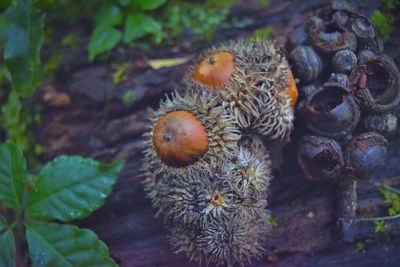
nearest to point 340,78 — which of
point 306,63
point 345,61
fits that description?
point 345,61

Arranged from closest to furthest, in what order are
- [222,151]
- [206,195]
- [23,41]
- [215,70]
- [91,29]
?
1. [206,195]
2. [222,151]
3. [215,70]
4. [23,41]
5. [91,29]

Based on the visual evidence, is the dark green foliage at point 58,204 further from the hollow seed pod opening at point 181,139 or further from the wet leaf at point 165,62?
the wet leaf at point 165,62

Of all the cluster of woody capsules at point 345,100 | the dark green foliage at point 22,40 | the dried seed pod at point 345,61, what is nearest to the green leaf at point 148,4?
the dark green foliage at point 22,40

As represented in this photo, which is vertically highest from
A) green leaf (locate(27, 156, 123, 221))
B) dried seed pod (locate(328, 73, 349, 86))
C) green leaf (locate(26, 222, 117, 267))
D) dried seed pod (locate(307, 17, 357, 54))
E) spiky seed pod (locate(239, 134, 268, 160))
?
dried seed pod (locate(307, 17, 357, 54))

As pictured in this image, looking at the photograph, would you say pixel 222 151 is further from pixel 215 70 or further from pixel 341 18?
pixel 341 18

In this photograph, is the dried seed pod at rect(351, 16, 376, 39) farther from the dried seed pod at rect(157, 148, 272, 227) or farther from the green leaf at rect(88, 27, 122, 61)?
the green leaf at rect(88, 27, 122, 61)

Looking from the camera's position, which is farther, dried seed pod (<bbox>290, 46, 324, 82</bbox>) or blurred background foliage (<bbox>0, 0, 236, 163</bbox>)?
blurred background foliage (<bbox>0, 0, 236, 163</bbox>)

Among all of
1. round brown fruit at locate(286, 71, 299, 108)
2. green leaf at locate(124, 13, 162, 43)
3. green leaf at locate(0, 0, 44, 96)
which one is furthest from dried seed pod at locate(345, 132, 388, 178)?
green leaf at locate(0, 0, 44, 96)

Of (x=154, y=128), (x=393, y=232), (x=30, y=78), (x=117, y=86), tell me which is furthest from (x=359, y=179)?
(x=30, y=78)
